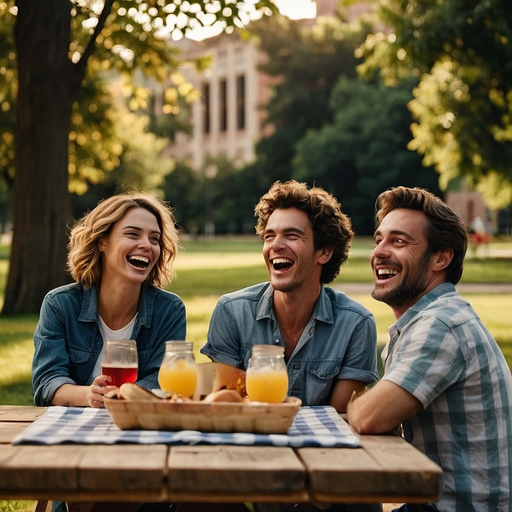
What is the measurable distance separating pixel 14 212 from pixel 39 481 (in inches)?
494

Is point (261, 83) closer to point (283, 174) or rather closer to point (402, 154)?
point (283, 174)

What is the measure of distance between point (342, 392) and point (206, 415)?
3.76 feet

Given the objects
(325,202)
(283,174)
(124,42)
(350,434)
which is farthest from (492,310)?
(283,174)

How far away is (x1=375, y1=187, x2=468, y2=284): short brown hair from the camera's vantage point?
10.9 ft

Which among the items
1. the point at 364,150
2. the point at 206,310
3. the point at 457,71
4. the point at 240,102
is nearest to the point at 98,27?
the point at 206,310

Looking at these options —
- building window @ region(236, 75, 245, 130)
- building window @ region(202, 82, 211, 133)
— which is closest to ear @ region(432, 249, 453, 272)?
building window @ region(236, 75, 245, 130)

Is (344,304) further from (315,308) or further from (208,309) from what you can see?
(208,309)

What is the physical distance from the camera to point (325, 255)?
3.93 m

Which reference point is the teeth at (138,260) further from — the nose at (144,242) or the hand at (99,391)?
the hand at (99,391)

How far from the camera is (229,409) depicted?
254 cm

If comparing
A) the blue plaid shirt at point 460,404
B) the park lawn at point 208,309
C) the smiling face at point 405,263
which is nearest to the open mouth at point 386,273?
the smiling face at point 405,263

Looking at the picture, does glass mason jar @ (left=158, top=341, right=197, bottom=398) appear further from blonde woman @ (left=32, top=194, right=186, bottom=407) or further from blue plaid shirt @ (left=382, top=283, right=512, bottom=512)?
blonde woman @ (left=32, top=194, right=186, bottom=407)

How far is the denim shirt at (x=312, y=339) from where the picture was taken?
11.9ft

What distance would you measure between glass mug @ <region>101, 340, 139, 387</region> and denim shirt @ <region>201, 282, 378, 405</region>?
668mm
